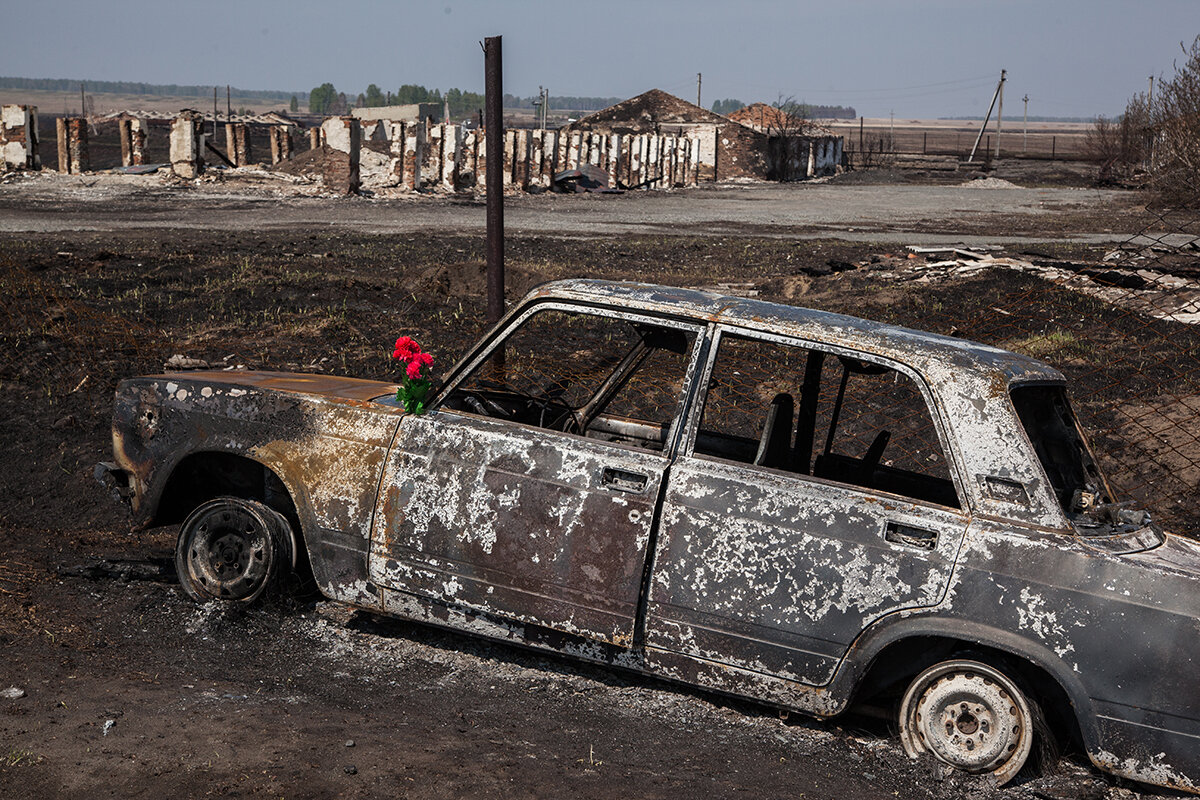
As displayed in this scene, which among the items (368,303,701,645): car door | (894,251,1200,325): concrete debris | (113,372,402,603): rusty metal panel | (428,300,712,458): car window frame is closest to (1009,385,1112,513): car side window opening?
(428,300,712,458): car window frame

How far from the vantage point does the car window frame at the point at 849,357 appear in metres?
3.86

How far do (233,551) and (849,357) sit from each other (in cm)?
275

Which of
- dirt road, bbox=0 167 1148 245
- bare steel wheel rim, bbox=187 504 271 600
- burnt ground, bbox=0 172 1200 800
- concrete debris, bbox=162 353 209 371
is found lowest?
burnt ground, bbox=0 172 1200 800

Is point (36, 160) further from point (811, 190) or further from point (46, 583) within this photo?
point (46, 583)

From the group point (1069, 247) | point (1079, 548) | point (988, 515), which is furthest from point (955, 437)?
point (1069, 247)

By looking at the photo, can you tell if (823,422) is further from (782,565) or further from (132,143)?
(132,143)

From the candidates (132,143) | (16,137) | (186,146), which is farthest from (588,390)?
(132,143)

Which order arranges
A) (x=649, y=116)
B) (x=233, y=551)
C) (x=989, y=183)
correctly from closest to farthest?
(x=233, y=551), (x=989, y=183), (x=649, y=116)

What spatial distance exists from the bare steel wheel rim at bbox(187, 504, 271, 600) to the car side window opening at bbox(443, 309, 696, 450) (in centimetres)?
102

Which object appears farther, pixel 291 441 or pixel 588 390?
pixel 588 390

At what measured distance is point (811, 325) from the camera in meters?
4.16

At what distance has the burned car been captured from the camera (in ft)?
12.0

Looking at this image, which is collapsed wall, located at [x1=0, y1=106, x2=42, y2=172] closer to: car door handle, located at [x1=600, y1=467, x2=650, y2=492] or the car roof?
the car roof

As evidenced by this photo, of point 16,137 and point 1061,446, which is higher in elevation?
point 16,137
